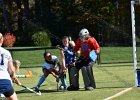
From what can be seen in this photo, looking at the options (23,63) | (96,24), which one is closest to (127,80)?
(23,63)

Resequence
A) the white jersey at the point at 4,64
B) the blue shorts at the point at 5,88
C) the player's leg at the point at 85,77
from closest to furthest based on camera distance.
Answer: the blue shorts at the point at 5,88, the white jersey at the point at 4,64, the player's leg at the point at 85,77

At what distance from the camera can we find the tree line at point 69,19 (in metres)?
44.0

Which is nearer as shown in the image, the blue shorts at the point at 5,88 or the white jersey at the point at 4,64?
the blue shorts at the point at 5,88

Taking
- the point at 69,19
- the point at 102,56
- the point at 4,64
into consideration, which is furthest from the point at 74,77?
the point at 69,19

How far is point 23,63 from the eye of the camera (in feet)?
95.5

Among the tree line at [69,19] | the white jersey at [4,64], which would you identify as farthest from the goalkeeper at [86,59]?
the tree line at [69,19]

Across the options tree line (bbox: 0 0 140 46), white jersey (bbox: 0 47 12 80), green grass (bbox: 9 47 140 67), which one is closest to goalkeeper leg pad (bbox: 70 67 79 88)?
white jersey (bbox: 0 47 12 80)

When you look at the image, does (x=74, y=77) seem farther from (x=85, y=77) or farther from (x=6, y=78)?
(x=6, y=78)

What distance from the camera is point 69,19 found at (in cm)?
4706

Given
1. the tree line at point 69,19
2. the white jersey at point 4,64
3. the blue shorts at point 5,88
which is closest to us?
the blue shorts at point 5,88

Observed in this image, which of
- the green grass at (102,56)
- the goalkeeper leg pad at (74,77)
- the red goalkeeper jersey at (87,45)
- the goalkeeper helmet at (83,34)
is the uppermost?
the goalkeeper helmet at (83,34)

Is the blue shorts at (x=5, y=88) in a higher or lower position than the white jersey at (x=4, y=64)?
lower

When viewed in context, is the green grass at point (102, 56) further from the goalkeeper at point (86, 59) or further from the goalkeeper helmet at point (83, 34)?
the goalkeeper helmet at point (83, 34)

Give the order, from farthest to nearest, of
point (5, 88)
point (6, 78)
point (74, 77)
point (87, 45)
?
point (74, 77)
point (87, 45)
point (6, 78)
point (5, 88)
